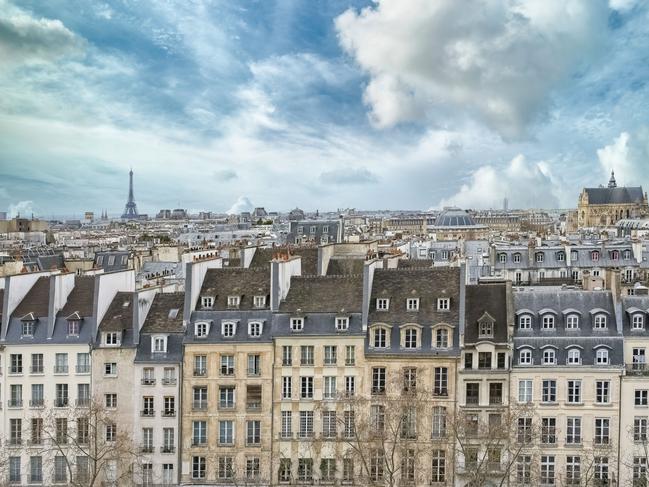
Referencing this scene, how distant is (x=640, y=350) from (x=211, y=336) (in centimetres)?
2746

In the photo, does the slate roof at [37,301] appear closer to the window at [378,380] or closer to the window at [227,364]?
the window at [227,364]

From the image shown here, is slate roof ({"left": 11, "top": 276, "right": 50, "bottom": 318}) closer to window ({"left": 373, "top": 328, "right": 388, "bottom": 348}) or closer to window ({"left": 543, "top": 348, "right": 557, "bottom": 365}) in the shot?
window ({"left": 373, "top": 328, "right": 388, "bottom": 348})

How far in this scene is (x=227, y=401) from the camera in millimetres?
48344

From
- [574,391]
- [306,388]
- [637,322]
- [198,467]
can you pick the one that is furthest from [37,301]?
[637,322]

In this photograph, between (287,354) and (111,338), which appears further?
(111,338)

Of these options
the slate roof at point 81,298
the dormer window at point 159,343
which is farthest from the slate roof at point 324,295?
the slate roof at point 81,298

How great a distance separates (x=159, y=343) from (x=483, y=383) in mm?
21211

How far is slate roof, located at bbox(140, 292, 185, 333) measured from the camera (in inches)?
1967

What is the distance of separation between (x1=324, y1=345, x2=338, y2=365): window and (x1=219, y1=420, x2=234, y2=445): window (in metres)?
7.39

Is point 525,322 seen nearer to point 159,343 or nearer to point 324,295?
point 324,295

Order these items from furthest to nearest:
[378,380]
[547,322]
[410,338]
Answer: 1. [547,322]
2. [410,338]
3. [378,380]

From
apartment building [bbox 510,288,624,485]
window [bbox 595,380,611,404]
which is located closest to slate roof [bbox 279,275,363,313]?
apartment building [bbox 510,288,624,485]

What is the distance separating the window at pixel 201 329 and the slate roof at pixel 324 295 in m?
5.09

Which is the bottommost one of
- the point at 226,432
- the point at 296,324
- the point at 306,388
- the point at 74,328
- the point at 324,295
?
the point at 226,432
